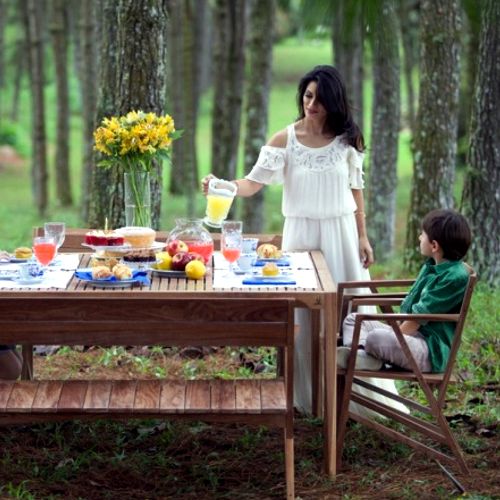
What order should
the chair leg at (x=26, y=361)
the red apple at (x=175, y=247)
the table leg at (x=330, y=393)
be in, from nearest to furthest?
the table leg at (x=330, y=393) → the red apple at (x=175, y=247) → the chair leg at (x=26, y=361)

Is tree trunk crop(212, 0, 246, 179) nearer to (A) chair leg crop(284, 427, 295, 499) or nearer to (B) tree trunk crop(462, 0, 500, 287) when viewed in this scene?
(B) tree trunk crop(462, 0, 500, 287)

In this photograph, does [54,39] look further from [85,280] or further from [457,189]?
[85,280]

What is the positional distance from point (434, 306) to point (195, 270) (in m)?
1.18

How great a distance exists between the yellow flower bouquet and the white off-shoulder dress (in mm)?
634

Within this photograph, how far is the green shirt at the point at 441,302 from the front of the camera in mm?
5445

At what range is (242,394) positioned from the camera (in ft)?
16.6

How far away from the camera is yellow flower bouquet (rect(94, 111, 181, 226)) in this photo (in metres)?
5.88

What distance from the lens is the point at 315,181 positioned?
20.6ft

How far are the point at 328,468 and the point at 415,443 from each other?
455 millimetres

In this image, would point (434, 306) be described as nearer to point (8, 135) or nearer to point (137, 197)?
point (137, 197)

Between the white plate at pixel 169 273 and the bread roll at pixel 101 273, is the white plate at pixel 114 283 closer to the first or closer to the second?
the bread roll at pixel 101 273

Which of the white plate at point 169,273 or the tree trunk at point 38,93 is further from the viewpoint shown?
the tree trunk at point 38,93

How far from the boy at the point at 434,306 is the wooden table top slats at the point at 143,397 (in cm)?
57

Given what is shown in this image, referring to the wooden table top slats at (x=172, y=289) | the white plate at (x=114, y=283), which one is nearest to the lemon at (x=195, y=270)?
the wooden table top slats at (x=172, y=289)
